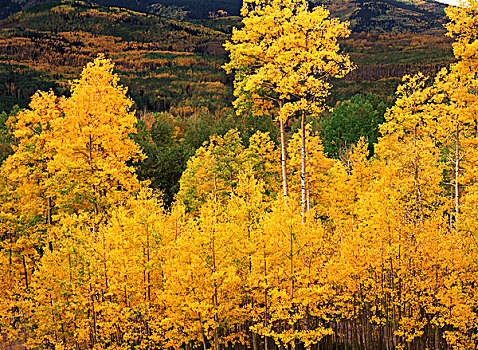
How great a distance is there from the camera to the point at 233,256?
2081 cm

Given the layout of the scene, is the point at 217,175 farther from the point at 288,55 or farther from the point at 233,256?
the point at 288,55

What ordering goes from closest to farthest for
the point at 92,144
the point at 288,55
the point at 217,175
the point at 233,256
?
the point at 233,256
the point at 288,55
the point at 92,144
the point at 217,175

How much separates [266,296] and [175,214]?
292 inches

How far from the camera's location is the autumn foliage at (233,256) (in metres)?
19.6

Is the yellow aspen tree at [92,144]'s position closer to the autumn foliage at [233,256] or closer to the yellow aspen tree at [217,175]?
the autumn foliage at [233,256]

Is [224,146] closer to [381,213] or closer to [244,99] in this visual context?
[244,99]

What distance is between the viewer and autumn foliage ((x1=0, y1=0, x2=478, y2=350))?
19578mm

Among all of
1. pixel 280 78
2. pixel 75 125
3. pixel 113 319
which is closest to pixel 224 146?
pixel 75 125

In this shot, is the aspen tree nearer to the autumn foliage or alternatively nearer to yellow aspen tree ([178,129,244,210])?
the autumn foliage

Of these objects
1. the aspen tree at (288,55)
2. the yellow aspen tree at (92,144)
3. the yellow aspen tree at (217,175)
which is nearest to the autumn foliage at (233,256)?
the yellow aspen tree at (92,144)

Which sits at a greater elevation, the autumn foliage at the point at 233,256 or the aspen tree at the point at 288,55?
the aspen tree at the point at 288,55

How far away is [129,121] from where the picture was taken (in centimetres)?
2864

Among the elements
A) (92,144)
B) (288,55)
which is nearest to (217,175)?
(92,144)

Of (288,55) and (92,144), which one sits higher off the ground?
(288,55)
